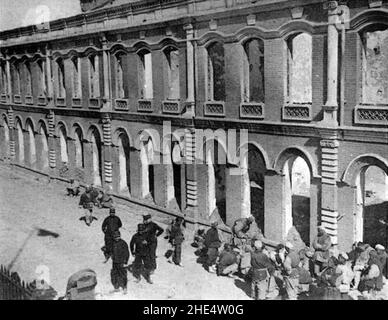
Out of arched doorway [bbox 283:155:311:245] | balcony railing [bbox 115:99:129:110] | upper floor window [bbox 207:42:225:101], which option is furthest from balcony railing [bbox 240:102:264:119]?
balcony railing [bbox 115:99:129:110]

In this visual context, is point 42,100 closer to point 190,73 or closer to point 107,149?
point 107,149

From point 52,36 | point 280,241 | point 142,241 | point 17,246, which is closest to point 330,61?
point 280,241

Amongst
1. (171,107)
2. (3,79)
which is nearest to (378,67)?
(171,107)

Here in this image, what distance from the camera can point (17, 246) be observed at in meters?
18.7

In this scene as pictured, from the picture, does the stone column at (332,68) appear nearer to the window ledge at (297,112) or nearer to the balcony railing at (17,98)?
the window ledge at (297,112)

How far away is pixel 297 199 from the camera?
80.6 ft

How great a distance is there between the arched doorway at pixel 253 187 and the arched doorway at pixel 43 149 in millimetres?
13558

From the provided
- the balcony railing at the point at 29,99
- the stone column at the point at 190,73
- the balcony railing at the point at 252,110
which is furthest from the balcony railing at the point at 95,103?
the balcony railing at the point at 252,110

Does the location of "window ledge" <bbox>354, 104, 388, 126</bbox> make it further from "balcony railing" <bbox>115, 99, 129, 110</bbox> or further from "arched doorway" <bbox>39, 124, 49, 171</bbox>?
"arched doorway" <bbox>39, 124, 49, 171</bbox>

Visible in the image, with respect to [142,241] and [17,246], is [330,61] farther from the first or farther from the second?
[17,246]

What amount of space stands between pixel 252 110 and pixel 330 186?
13.3ft

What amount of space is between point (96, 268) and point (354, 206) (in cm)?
830

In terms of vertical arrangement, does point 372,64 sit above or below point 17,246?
above
